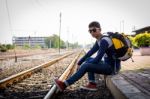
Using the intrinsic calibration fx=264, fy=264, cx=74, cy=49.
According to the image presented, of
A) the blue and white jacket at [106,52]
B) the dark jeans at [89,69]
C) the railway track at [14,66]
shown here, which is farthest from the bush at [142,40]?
the dark jeans at [89,69]

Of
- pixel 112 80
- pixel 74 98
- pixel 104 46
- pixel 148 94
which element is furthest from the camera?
pixel 112 80

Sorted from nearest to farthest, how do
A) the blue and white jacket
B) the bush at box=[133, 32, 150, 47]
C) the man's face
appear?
1. the blue and white jacket
2. the man's face
3. the bush at box=[133, 32, 150, 47]

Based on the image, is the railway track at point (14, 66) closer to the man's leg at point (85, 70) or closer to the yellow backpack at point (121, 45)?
the man's leg at point (85, 70)

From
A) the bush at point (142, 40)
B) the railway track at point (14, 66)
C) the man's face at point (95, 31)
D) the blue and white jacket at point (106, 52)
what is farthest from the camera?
the bush at point (142, 40)

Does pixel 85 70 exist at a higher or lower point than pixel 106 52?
lower

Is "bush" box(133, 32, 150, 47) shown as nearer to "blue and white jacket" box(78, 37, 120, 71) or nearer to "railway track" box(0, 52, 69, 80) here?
"railway track" box(0, 52, 69, 80)

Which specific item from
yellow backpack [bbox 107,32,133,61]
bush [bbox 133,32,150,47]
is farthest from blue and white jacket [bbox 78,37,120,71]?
bush [bbox 133,32,150,47]

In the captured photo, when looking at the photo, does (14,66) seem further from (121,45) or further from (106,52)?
(121,45)

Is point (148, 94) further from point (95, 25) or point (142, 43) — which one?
point (142, 43)

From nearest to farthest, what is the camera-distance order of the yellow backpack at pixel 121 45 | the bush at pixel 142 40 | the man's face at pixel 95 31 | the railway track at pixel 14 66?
the yellow backpack at pixel 121 45
the man's face at pixel 95 31
the railway track at pixel 14 66
the bush at pixel 142 40

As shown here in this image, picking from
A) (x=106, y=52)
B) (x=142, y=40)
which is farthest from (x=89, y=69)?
(x=142, y=40)

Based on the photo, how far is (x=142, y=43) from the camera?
85.7 feet

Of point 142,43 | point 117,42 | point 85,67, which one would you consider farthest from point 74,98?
point 142,43

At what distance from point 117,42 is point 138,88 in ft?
3.23
